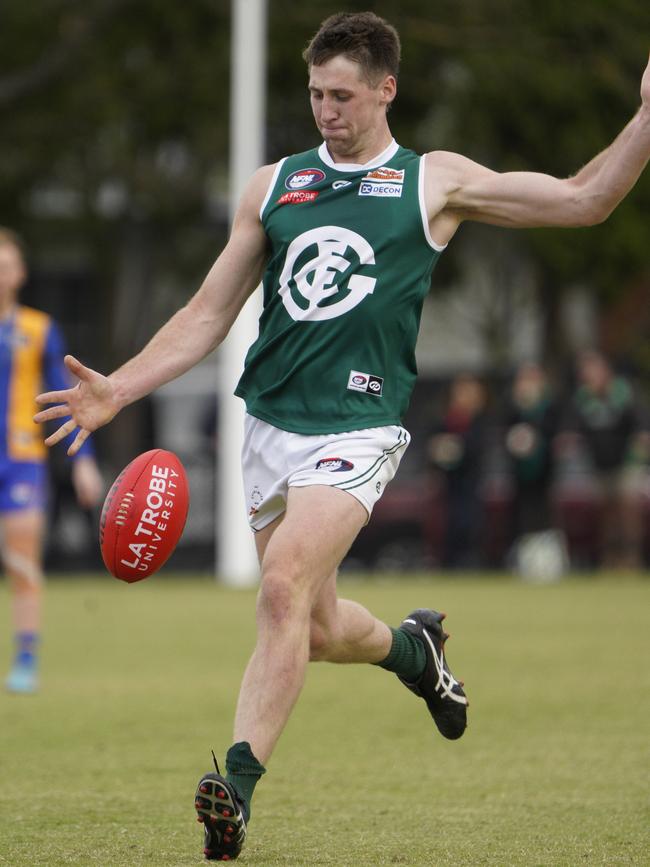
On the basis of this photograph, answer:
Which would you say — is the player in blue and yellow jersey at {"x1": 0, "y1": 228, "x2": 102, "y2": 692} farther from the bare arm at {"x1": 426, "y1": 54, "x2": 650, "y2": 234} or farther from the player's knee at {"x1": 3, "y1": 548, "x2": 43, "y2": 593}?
the bare arm at {"x1": 426, "y1": 54, "x2": 650, "y2": 234}

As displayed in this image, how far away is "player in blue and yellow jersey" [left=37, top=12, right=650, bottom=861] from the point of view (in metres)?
5.58

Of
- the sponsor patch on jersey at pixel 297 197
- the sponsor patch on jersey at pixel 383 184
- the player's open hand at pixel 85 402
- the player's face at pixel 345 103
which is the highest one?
the player's face at pixel 345 103

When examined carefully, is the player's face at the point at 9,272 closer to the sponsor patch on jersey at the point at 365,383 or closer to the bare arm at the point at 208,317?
the bare arm at the point at 208,317

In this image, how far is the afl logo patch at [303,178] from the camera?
19.1ft

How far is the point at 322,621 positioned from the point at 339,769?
1.52 metres

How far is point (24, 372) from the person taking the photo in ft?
33.8

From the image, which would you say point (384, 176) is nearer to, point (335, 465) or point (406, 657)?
point (335, 465)

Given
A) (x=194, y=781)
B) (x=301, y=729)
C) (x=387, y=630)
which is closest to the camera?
(x=387, y=630)

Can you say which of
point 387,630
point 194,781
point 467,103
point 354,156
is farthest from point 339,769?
point 467,103

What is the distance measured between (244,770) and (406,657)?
1289 millimetres

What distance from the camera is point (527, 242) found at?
26.5 meters

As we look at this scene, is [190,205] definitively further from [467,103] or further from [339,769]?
[339,769]

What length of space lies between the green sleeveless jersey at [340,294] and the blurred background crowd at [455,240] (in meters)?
13.8

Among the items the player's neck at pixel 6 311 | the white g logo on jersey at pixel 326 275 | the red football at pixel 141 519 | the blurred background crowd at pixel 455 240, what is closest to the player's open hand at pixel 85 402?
the red football at pixel 141 519
